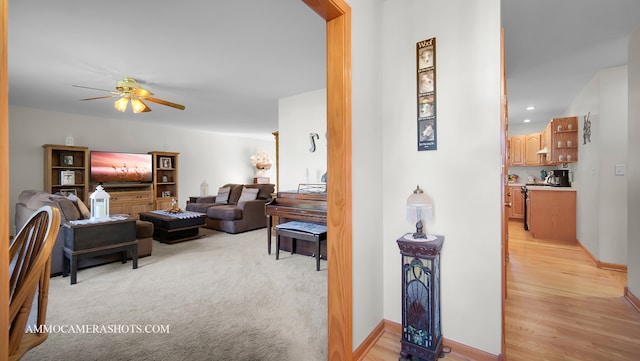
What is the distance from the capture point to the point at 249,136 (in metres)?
9.66

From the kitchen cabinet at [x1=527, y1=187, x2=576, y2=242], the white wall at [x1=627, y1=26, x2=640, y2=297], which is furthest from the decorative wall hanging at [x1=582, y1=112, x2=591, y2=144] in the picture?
the white wall at [x1=627, y1=26, x2=640, y2=297]

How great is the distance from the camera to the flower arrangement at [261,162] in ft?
32.6

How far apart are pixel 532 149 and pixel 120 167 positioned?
990cm

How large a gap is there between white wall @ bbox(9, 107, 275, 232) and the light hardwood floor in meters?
7.20

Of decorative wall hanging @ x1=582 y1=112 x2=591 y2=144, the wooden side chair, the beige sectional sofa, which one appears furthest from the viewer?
decorative wall hanging @ x1=582 y1=112 x2=591 y2=144

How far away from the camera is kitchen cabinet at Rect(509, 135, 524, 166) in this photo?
268 inches

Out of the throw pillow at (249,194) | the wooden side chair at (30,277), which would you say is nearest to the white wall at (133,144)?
the throw pillow at (249,194)

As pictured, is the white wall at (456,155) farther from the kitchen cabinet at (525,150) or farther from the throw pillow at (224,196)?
the kitchen cabinet at (525,150)

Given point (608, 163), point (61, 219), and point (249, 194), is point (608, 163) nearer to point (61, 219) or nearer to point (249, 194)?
point (249, 194)

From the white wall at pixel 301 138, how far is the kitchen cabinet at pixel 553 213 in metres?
3.85

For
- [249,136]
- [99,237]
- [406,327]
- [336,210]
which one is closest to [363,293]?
[406,327]

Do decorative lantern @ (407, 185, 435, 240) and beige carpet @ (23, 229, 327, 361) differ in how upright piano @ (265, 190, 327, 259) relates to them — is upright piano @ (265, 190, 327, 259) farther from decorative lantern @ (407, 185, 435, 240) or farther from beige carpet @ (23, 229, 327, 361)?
decorative lantern @ (407, 185, 435, 240)

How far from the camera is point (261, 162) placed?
10.0 meters

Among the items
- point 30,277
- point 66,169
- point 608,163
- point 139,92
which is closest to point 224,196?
point 66,169
